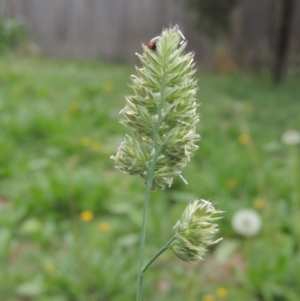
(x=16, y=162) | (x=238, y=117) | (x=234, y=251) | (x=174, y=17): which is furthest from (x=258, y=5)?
(x=234, y=251)

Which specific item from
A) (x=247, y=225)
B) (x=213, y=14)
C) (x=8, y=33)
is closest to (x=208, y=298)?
(x=247, y=225)

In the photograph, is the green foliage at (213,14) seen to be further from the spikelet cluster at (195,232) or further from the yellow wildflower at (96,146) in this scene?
the spikelet cluster at (195,232)

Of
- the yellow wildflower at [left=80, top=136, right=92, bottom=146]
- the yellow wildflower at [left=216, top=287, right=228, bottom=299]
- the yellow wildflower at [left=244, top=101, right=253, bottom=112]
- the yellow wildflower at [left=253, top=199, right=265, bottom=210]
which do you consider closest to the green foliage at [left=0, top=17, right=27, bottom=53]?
the yellow wildflower at [left=244, top=101, right=253, bottom=112]

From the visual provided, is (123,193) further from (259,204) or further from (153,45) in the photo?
(153,45)

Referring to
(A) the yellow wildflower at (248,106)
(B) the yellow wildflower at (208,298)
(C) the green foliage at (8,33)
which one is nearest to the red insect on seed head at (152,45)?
(B) the yellow wildflower at (208,298)

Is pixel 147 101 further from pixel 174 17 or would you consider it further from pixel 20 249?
pixel 174 17

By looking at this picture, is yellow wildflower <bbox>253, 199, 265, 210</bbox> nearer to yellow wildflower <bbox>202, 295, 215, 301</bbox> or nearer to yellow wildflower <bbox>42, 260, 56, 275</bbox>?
yellow wildflower <bbox>202, 295, 215, 301</bbox>
